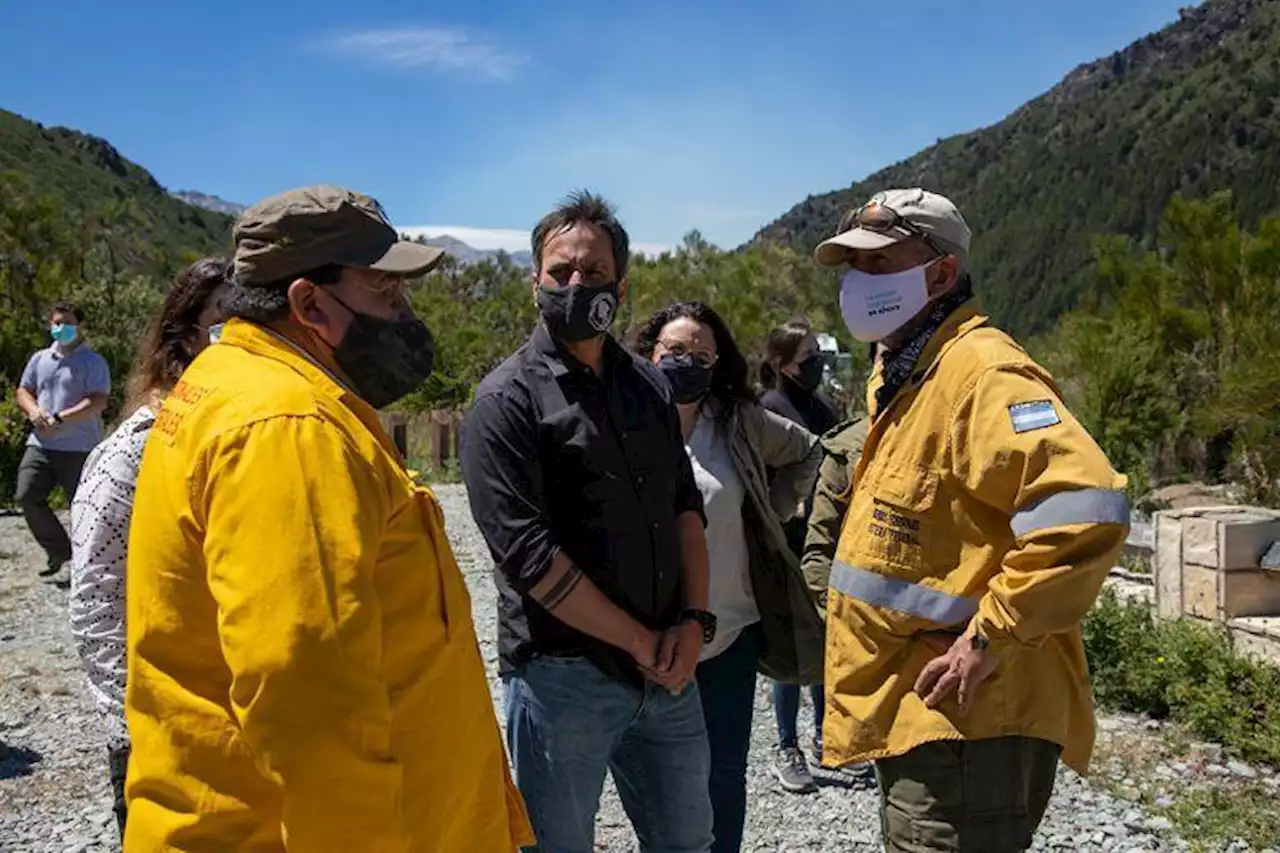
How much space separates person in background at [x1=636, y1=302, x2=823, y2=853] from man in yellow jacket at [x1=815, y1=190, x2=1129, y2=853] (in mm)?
782

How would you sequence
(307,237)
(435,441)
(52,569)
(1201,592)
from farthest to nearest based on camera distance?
(435,441)
(52,569)
(1201,592)
(307,237)

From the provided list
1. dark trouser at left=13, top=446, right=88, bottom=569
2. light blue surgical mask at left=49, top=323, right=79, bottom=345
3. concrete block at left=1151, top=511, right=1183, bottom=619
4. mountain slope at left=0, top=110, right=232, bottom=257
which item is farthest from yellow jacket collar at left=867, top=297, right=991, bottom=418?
mountain slope at left=0, top=110, right=232, bottom=257

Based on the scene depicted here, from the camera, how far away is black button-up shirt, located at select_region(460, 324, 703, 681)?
2.49 metres

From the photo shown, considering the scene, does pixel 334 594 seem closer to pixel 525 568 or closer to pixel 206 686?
pixel 206 686

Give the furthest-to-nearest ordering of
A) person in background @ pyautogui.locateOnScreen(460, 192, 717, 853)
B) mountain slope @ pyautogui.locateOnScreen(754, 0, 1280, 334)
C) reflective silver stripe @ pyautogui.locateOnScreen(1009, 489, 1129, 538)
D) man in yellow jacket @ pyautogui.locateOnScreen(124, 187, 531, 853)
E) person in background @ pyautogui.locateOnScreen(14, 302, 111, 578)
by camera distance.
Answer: mountain slope @ pyautogui.locateOnScreen(754, 0, 1280, 334) → person in background @ pyautogui.locateOnScreen(14, 302, 111, 578) → person in background @ pyautogui.locateOnScreen(460, 192, 717, 853) → reflective silver stripe @ pyautogui.locateOnScreen(1009, 489, 1129, 538) → man in yellow jacket @ pyautogui.locateOnScreen(124, 187, 531, 853)

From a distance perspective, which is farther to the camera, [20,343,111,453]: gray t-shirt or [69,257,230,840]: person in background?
[20,343,111,453]: gray t-shirt

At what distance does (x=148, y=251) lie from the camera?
1190 inches

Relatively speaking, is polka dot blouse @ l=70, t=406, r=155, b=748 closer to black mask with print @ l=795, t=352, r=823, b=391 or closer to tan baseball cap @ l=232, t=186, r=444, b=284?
tan baseball cap @ l=232, t=186, r=444, b=284

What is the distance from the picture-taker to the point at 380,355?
1.80m

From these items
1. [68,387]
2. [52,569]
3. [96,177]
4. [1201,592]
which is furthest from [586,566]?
[96,177]

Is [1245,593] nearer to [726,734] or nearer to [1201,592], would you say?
[1201,592]

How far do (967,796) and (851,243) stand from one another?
122cm

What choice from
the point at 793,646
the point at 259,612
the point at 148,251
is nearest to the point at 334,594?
the point at 259,612

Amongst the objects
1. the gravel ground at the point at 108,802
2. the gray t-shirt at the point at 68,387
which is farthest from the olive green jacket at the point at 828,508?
the gray t-shirt at the point at 68,387
